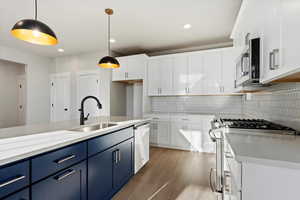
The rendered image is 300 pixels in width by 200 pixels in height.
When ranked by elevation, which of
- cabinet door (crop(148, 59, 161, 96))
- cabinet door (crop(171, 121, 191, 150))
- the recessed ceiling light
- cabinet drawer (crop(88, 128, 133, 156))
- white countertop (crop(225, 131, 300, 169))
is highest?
the recessed ceiling light

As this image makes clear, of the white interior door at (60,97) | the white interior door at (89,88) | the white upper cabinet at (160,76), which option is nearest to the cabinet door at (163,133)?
the white upper cabinet at (160,76)

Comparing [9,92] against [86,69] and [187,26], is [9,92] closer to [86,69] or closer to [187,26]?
[86,69]

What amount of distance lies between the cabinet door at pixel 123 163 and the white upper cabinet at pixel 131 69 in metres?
2.42

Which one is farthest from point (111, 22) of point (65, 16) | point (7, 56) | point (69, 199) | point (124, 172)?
point (7, 56)

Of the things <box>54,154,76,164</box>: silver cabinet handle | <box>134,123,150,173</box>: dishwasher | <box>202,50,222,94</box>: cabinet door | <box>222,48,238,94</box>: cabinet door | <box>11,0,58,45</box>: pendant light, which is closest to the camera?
<box>54,154,76,164</box>: silver cabinet handle

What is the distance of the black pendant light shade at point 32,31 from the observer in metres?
1.30

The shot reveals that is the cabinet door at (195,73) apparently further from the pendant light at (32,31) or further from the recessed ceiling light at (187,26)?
the pendant light at (32,31)

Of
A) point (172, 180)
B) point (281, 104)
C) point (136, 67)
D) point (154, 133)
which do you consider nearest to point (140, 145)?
point (172, 180)

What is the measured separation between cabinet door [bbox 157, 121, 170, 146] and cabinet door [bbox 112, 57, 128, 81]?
1.74 metres

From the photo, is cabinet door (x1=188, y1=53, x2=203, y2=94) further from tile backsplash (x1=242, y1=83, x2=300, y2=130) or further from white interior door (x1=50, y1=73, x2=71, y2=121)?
white interior door (x1=50, y1=73, x2=71, y2=121)

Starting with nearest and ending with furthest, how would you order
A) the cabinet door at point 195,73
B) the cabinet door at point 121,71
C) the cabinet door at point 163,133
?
1. the cabinet door at point 195,73
2. the cabinet door at point 163,133
3. the cabinet door at point 121,71

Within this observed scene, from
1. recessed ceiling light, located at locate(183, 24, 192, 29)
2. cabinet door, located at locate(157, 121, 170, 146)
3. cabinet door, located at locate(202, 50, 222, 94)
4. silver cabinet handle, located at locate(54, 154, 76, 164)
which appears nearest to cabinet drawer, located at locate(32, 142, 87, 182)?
silver cabinet handle, located at locate(54, 154, 76, 164)

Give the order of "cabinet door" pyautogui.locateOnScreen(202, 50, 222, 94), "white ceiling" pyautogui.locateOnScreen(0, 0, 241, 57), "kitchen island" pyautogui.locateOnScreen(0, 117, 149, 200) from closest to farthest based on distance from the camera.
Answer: "kitchen island" pyautogui.locateOnScreen(0, 117, 149, 200) < "white ceiling" pyautogui.locateOnScreen(0, 0, 241, 57) < "cabinet door" pyautogui.locateOnScreen(202, 50, 222, 94)

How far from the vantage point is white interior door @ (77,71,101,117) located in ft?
14.7
